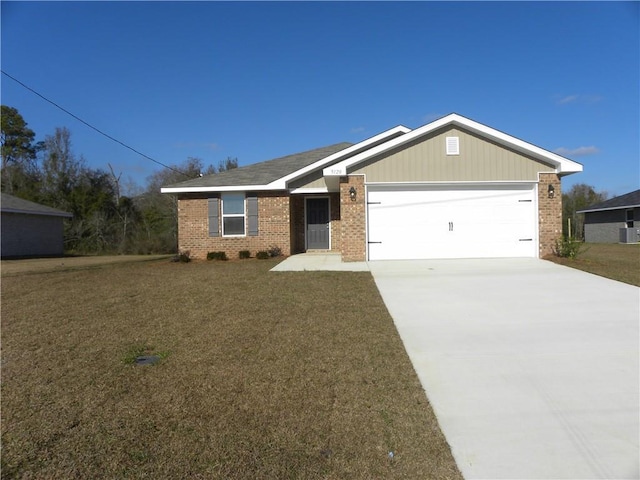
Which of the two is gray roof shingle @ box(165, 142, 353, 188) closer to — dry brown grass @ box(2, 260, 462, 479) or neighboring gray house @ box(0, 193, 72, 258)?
dry brown grass @ box(2, 260, 462, 479)

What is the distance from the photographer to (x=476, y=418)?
360 cm

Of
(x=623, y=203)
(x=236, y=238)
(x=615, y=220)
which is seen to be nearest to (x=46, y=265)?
(x=236, y=238)

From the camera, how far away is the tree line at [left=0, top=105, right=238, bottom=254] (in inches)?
1142

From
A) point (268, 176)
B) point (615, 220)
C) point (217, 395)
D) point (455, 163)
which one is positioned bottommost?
point (217, 395)

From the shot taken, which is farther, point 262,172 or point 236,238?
point 262,172

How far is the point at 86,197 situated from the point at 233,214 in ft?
65.6

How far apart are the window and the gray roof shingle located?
532 mm

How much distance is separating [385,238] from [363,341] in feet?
24.0

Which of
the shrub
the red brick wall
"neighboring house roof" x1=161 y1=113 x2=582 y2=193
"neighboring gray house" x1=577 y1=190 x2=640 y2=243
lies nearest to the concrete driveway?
the shrub

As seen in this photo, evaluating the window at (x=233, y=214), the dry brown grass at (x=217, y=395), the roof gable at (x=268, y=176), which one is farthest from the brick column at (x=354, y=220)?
the window at (x=233, y=214)

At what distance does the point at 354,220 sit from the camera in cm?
1238

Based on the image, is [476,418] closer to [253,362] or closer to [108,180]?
[253,362]

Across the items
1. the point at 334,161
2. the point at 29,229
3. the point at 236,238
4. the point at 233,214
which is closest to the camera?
the point at 334,161

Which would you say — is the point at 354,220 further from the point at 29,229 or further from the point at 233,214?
the point at 29,229
